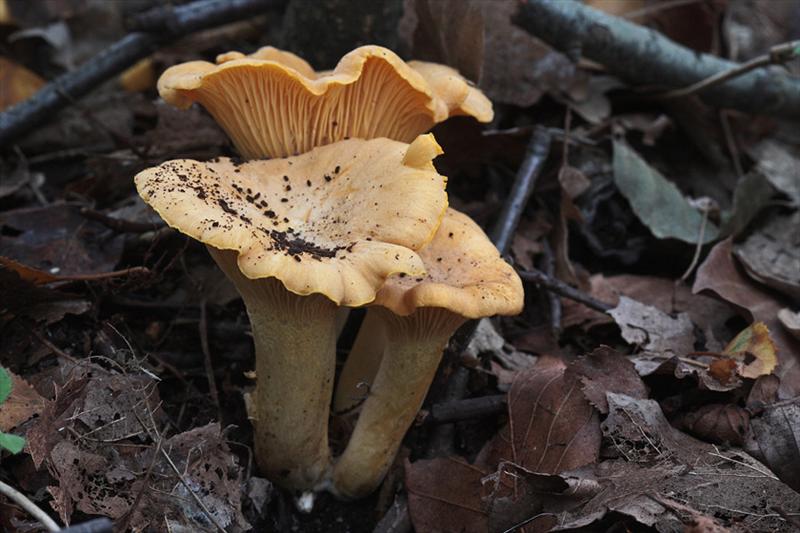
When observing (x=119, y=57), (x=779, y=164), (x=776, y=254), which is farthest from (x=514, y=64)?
(x=119, y=57)

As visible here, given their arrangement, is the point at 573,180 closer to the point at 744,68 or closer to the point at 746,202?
the point at 746,202

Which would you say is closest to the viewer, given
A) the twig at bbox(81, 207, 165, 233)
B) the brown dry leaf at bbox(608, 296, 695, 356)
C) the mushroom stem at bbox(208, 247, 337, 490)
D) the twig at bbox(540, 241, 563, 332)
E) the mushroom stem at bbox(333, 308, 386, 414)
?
the mushroom stem at bbox(208, 247, 337, 490)

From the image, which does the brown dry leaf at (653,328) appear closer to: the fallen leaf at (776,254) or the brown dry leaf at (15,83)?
the fallen leaf at (776,254)

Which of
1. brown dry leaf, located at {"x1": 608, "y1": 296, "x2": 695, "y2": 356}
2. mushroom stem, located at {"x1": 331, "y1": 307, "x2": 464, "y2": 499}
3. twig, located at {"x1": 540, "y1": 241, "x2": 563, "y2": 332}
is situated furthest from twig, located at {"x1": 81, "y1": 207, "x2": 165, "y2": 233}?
brown dry leaf, located at {"x1": 608, "y1": 296, "x2": 695, "y2": 356}

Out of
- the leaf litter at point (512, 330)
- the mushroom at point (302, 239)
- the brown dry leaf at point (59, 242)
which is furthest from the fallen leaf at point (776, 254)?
the brown dry leaf at point (59, 242)

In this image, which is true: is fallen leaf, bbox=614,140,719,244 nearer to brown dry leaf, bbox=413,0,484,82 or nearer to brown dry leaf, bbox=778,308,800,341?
brown dry leaf, bbox=778,308,800,341
